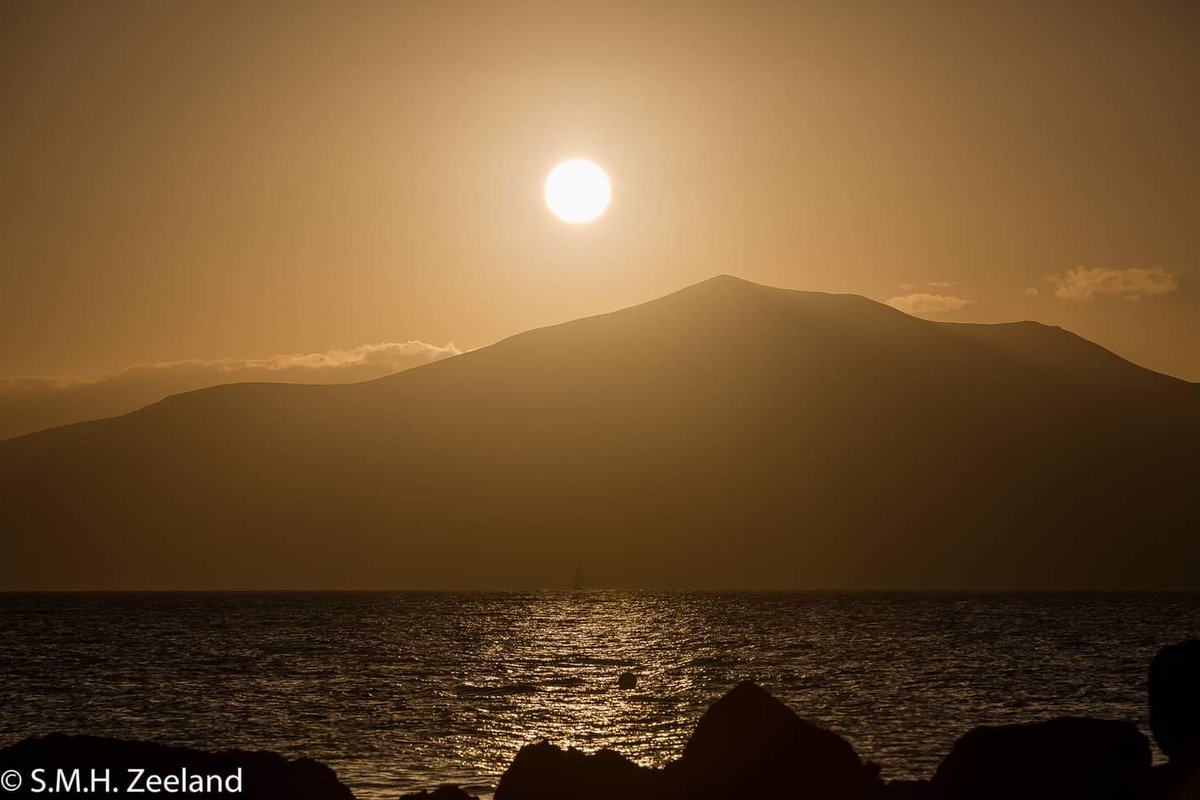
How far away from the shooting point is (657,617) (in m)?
159

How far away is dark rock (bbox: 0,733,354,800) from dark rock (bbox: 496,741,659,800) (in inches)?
164

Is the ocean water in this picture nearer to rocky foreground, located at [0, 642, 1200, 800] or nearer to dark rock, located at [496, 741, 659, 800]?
rocky foreground, located at [0, 642, 1200, 800]

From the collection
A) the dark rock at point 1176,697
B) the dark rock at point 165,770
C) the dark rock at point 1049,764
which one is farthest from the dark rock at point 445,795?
the dark rock at point 1176,697

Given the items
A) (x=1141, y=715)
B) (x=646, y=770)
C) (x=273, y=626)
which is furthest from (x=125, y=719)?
(x=273, y=626)

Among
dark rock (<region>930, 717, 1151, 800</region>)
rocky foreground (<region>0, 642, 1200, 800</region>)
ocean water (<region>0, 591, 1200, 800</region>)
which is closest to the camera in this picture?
dark rock (<region>930, 717, 1151, 800</region>)

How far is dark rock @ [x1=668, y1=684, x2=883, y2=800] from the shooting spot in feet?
97.6

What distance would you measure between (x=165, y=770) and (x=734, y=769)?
542 inches

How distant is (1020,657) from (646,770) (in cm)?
6110

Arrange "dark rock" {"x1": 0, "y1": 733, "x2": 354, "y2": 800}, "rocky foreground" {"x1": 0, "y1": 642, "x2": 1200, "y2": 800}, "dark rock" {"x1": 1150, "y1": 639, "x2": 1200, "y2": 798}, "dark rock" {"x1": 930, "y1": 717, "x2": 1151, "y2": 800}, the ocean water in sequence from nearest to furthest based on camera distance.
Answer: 1. "dark rock" {"x1": 930, "y1": 717, "x2": 1151, "y2": 800}
2. "rocky foreground" {"x1": 0, "y1": 642, "x2": 1200, "y2": 800}
3. "dark rock" {"x1": 0, "y1": 733, "x2": 354, "y2": 800}
4. "dark rock" {"x1": 1150, "y1": 639, "x2": 1200, "y2": 798}
5. the ocean water

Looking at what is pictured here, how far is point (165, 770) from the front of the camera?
99.1ft

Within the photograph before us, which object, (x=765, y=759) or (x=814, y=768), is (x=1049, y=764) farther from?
(x=765, y=759)

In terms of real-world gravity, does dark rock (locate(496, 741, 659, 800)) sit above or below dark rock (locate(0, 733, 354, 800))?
below

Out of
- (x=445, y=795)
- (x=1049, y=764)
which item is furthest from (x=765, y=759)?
(x=445, y=795)

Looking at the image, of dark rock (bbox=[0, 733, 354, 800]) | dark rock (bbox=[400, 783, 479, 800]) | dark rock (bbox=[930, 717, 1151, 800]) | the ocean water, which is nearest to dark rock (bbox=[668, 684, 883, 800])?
dark rock (bbox=[930, 717, 1151, 800])
